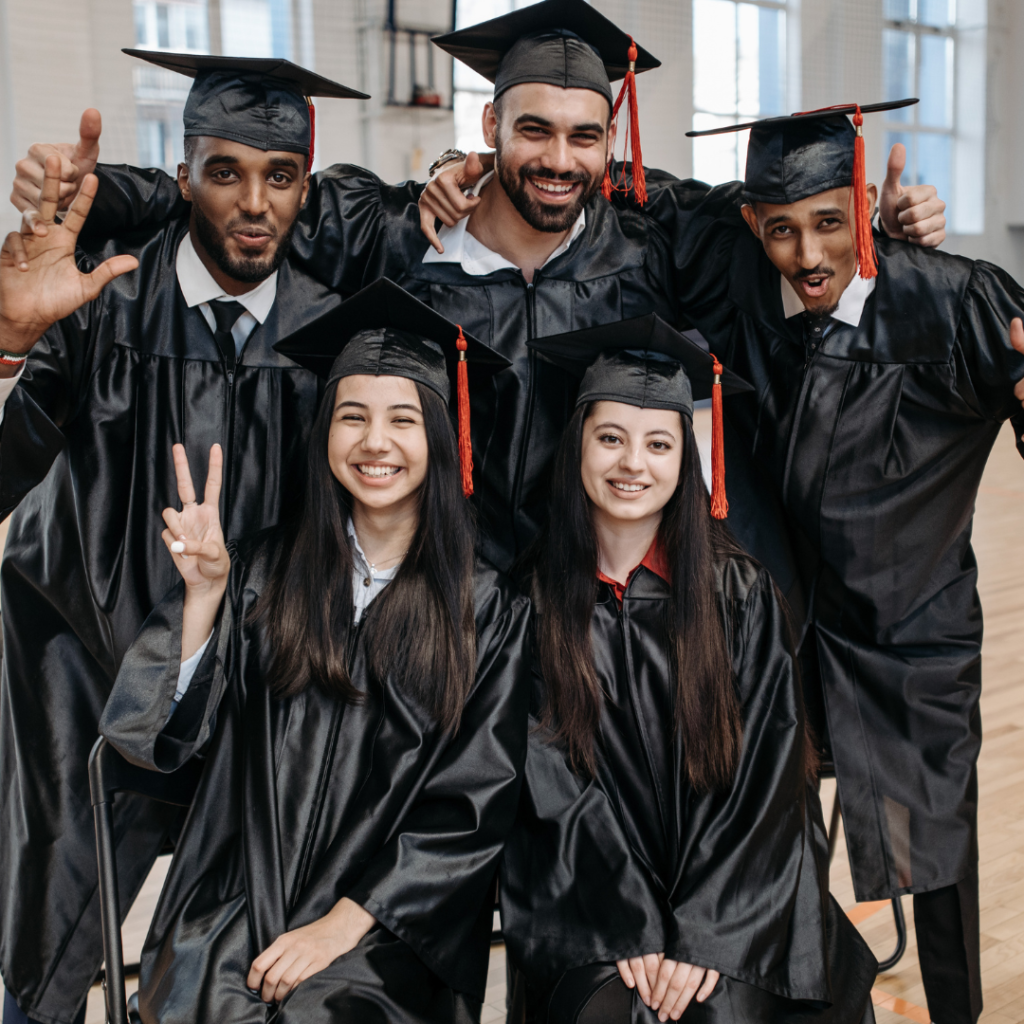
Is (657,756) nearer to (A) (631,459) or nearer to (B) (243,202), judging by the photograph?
(A) (631,459)

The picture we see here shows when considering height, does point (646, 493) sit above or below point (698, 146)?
below

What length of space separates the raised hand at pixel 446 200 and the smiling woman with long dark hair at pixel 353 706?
16.1 inches

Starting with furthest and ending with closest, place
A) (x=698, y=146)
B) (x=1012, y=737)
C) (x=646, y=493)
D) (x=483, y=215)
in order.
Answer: (x=698, y=146) → (x=1012, y=737) → (x=483, y=215) → (x=646, y=493)

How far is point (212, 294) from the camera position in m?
2.28

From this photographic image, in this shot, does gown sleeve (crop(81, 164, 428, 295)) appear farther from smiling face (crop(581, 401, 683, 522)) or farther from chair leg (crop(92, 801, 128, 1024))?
chair leg (crop(92, 801, 128, 1024))

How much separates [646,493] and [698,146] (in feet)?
29.9

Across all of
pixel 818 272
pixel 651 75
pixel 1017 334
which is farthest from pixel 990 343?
pixel 651 75

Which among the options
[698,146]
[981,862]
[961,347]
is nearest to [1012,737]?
[981,862]

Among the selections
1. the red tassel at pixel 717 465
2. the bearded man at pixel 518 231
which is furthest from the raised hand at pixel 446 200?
the red tassel at pixel 717 465

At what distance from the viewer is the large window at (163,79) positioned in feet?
25.1

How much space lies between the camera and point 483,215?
250 cm

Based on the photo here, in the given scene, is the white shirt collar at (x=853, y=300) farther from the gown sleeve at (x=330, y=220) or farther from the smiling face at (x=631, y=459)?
the gown sleeve at (x=330, y=220)

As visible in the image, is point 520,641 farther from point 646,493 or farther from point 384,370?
point 384,370

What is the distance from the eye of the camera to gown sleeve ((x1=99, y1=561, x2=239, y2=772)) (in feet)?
6.13
